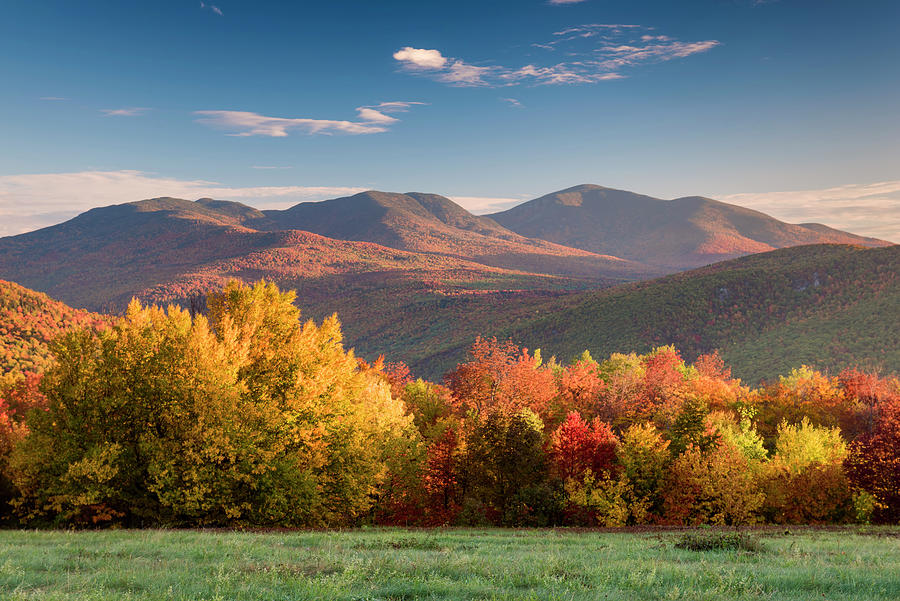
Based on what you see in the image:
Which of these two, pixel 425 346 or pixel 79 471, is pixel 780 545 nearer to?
pixel 79 471

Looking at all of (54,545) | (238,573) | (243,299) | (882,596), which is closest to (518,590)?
(238,573)

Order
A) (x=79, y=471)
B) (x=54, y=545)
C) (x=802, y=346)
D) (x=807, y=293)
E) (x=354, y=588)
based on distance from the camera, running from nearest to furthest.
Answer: (x=354, y=588) < (x=54, y=545) < (x=79, y=471) < (x=802, y=346) < (x=807, y=293)

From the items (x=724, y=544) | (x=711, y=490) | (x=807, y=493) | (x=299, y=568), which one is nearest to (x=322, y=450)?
(x=299, y=568)

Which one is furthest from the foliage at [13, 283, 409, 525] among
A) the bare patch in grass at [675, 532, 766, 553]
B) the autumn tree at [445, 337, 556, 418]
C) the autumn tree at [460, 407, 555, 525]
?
the autumn tree at [445, 337, 556, 418]

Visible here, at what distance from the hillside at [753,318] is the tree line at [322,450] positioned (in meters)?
62.8

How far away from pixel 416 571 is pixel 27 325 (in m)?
124

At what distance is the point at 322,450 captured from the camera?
29094mm

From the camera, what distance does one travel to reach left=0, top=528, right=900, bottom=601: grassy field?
8.94 m

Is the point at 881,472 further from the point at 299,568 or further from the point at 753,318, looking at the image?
the point at 753,318

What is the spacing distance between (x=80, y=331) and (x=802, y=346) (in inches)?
5148

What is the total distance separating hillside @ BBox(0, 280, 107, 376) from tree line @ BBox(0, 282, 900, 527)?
161 ft

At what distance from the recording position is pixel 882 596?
918cm

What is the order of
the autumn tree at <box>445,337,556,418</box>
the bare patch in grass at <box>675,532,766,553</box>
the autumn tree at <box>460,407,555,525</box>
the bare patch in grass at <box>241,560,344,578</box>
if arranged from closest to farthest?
the bare patch in grass at <box>241,560,344,578</box>
the bare patch in grass at <box>675,532,766,553</box>
the autumn tree at <box>460,407,555,525</box>
the autumn tree at <box>445,337,556,418</box>

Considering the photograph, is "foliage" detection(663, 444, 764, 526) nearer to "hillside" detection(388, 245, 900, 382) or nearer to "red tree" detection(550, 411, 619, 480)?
"red tree" detection(550, 411, 619, 480)
